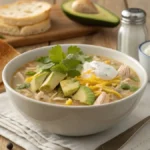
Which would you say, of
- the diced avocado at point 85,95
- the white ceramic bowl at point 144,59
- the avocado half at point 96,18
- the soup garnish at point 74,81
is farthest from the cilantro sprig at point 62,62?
the avocado half at point 96,18

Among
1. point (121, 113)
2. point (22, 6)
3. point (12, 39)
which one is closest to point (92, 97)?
point (121, 113)

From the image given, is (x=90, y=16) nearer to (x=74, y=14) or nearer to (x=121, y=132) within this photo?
(x=74, y=14)

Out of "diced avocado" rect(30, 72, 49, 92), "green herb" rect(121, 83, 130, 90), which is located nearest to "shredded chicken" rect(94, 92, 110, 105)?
"green herb" rect(121, 83, 130, 90)

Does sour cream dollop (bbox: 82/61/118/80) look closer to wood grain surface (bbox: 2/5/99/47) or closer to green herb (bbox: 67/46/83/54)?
green herb (bbox: 67/46/83/54)

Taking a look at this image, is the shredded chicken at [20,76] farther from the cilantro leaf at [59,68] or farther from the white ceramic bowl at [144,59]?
the white ceramic bowl at [144,59]

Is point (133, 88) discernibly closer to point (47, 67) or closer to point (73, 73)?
point (73, 73)
